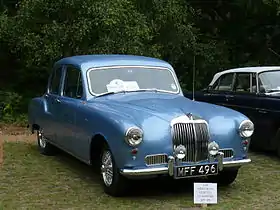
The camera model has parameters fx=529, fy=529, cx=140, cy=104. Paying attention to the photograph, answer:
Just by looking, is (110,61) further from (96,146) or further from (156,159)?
(156,159)

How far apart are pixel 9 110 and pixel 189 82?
6221 millimetres

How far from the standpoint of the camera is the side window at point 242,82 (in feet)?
32.0

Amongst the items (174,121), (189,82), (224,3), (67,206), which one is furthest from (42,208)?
(224,3)

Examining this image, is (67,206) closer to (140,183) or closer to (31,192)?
(31,192)

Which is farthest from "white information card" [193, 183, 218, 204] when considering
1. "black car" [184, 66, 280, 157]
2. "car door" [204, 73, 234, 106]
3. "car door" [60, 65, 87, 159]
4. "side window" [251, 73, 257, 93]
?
"car door" [204, 73, 234, 106]

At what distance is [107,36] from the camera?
41.4ft

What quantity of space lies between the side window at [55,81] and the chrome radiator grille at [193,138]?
10.1ft

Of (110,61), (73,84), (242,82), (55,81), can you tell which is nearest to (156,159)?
(110,61)

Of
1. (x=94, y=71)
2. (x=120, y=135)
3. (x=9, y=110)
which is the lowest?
(x=9, y=110)

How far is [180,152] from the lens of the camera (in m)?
6.22

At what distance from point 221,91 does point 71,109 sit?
379 cm

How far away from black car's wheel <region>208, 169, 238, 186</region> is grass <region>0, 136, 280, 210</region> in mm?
107

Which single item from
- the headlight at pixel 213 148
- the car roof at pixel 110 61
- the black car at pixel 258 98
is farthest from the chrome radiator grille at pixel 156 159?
the black car at pixel 258 98

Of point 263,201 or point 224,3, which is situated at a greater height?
point 224,3
